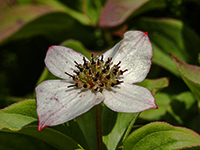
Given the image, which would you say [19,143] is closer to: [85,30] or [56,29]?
[56,29]


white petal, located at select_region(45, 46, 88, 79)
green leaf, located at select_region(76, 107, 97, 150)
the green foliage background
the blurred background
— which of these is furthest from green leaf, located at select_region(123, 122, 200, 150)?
the blurred background

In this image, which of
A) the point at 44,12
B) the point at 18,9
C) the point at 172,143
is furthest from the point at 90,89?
the point at 18,9

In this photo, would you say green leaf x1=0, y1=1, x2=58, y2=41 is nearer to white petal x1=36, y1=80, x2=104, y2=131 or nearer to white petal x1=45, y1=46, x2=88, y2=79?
white petal x1=45, y1=46, x2=88, y2=79

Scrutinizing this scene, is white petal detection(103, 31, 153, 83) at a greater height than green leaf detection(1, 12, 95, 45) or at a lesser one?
greater

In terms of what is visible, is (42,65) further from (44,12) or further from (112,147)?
(112,147)

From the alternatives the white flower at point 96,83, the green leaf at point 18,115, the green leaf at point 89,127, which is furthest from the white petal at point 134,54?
the green leaf at point 18,115
